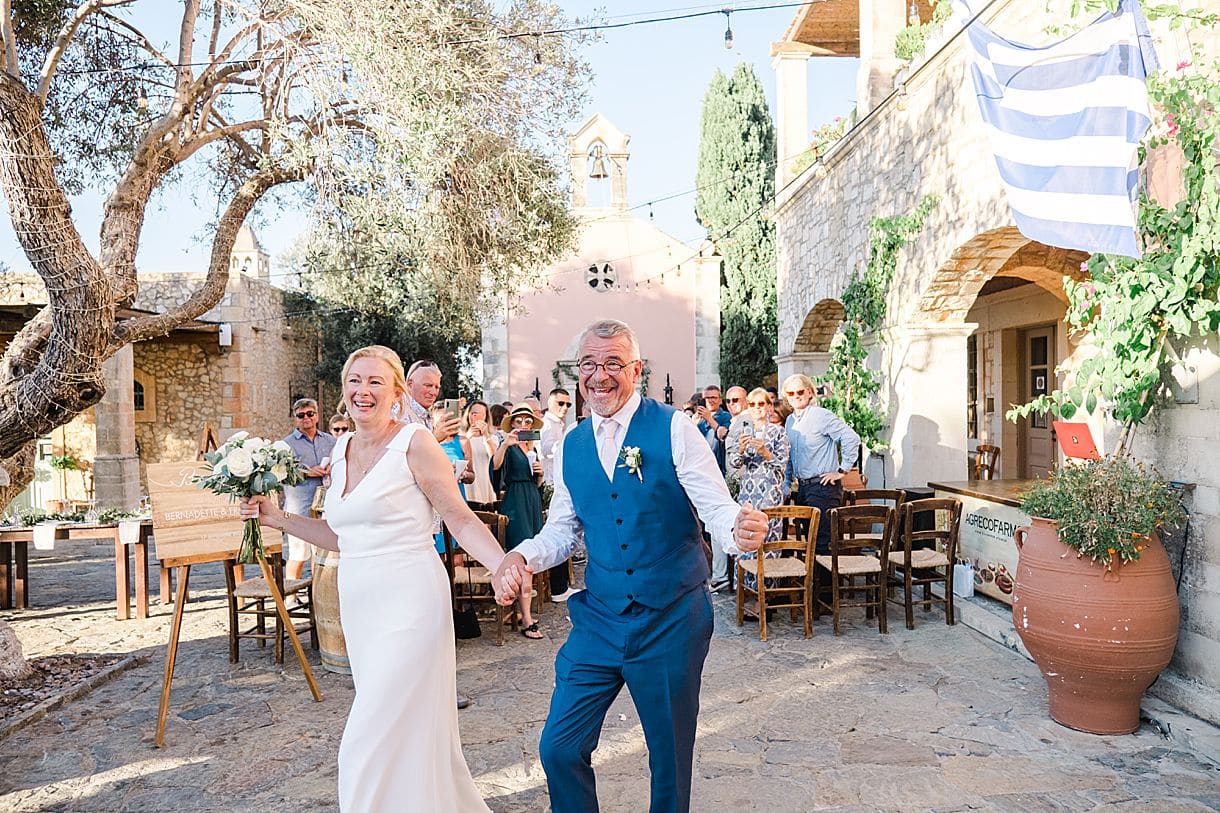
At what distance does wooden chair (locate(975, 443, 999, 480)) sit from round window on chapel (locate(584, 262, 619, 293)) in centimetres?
1111

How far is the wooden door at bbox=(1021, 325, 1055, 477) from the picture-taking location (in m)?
11.2

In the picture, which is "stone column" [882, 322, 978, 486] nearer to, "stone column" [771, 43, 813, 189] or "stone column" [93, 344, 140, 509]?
"stone column" [771, 43, 813, 189]

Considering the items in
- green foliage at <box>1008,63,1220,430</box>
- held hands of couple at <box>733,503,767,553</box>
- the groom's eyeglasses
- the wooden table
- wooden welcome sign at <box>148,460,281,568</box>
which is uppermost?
green foliage at <box>1008,63,1220,430</box>

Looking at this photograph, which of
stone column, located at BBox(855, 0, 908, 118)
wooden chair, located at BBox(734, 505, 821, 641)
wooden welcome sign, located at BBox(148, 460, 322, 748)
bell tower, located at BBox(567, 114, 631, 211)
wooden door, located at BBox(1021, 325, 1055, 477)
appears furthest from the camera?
bell tower, located at BBox(567, 114, 631, 211)

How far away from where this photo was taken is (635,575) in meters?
2.56

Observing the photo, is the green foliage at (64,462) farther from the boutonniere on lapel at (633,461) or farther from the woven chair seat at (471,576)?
the boutonniere on lapel at (633,461)

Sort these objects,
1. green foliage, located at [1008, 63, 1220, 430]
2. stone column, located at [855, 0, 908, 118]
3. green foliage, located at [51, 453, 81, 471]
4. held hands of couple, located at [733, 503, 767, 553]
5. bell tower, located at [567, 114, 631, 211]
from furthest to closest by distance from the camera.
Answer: bell tower, located at [567, 114, 631, 211] → green foliage, located at [51, 453, 81, 471] → stone column, located at [855, 0, 908, 118] → green foliage, located at [1008, 63, 1220, 430] → held hands of couple, located at [733, 503, 767, 553]

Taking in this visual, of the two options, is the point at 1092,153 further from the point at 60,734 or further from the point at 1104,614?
the point at 60,734

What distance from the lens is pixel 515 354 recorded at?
67.5ft

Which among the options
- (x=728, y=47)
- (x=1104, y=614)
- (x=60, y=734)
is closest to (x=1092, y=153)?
(x=1104, y=614)

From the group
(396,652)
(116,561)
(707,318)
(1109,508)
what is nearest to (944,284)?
(1109,508)

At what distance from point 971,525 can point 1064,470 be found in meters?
2.45

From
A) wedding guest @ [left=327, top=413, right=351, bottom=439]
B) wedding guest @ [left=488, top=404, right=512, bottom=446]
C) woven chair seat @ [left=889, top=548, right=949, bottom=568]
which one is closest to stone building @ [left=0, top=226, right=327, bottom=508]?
wedding guest @ [left=327, top=413, right=351, bottom=439]

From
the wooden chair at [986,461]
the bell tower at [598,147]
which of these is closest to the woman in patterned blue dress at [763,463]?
the wooden chair at [986,461]
